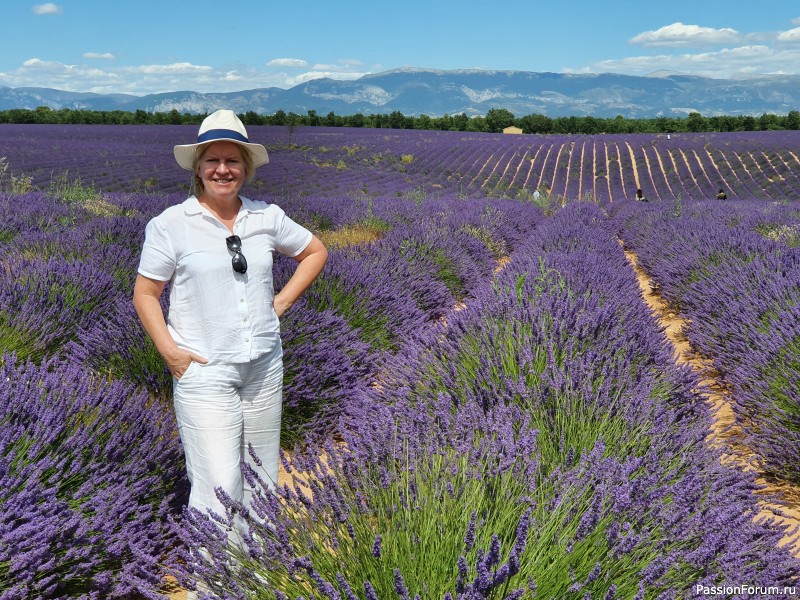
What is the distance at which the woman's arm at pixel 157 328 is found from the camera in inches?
75.9

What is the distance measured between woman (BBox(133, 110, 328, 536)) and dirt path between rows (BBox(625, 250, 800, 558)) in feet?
5.59

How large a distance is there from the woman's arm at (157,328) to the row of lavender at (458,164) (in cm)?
1440

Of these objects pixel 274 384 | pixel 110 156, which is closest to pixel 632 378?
pixel 274 384

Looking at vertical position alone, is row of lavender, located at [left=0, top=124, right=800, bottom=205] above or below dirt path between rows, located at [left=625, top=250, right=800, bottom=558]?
above

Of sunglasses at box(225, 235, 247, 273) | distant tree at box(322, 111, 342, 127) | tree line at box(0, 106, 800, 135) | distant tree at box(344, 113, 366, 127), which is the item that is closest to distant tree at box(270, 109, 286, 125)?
tree line at box(0, 106, 800, 135)

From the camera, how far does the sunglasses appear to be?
1976 millimetres

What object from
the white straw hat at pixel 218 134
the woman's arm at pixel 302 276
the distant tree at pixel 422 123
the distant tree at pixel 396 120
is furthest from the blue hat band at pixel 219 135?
the distant tree at pixel 422 123

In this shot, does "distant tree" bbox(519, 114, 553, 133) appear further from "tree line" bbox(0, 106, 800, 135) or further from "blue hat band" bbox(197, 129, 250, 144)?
"blue hat band" bbox(197, 129, 250, 144)

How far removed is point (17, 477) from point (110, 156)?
21526 millimetres

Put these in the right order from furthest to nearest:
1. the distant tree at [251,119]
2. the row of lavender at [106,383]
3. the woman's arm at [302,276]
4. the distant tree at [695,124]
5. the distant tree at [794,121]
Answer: the distant tree at [695,124] → the distant tree at [794,121] → the distant tree at [251,119] → the woman's arm at [302,276] → the row of lavender at [106,383]

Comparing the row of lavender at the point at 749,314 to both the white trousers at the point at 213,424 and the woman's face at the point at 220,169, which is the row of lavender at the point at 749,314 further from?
the woman's face at the point at 220,169

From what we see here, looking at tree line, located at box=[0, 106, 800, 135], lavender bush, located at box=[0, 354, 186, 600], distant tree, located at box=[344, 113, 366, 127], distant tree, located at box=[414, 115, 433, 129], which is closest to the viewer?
lavender bush, located at box=[0, 354, 186, 600]

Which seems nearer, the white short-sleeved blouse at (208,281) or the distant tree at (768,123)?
the white short-sleeved blouse at (208,281)

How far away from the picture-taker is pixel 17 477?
189 cm
